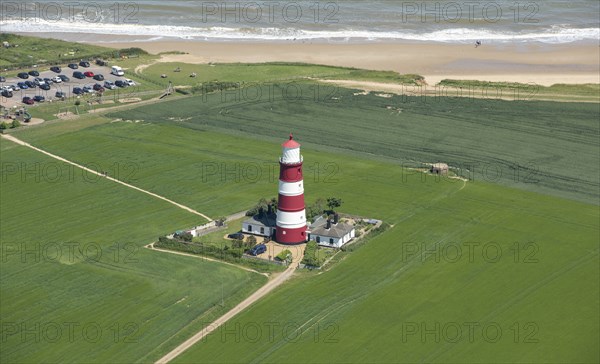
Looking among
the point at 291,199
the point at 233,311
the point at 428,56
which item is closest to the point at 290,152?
the point at 291,199

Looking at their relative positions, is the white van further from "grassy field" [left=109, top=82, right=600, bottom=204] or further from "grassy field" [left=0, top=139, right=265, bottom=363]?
"grassy field" [left=0, top=139, right=265, bottom=363]

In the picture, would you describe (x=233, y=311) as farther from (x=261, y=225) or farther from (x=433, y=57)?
(x=433, y=57)

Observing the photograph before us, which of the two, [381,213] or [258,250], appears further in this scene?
[381,213]

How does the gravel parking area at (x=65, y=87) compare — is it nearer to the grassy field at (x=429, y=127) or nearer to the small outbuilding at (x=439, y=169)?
the grassy field at (x=429, y=127)

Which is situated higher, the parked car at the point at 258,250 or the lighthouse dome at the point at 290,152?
the lighthouse dome at the point at 290,152

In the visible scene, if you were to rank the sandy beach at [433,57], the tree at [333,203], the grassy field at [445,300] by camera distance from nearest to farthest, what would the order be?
the grassy field at [445,300] → the tree at [333,203] → the sandy beach at [433,57]

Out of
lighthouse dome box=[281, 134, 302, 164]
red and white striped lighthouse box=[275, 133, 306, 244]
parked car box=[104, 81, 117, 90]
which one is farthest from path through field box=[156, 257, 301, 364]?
parked car box=[104, 81, 117, 90]

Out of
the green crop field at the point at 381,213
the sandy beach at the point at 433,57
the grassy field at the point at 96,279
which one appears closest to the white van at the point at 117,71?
the sandy beach at the point at 433,57
